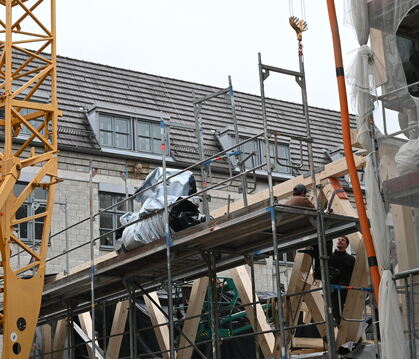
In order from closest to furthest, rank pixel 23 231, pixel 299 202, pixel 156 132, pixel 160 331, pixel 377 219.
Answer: pixel 377 219 → pixel 299 202 → pixel 160 331 → pixel 23 231 → pixel 156 132

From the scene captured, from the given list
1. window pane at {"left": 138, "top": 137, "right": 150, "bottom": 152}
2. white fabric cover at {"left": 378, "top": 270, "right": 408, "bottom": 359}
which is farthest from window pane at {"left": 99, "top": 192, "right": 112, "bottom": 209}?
white fabric cover at {"left": 378, "top": 270, "right": 408, "bottom": 359}

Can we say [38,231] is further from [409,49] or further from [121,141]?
[409,49]

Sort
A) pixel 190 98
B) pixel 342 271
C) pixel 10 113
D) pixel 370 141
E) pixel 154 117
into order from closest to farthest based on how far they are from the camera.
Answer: pixel 370 141, pixel 342 271, pixel 10 113, pixel 154 117, pixel 190 98

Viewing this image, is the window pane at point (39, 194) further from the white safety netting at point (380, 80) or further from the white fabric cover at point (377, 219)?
the white fabric cover at point (377, 219)

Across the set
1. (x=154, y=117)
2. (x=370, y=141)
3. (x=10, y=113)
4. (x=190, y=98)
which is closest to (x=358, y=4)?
(x=370, y=141)

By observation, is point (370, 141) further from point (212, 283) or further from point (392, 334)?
point (212, 283)

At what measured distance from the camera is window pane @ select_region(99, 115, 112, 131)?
2930 centimetres

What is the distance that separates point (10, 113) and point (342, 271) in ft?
27.7

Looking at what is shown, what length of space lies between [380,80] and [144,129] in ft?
58.3

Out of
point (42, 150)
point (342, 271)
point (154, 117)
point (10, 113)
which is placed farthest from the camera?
point (154, 117)

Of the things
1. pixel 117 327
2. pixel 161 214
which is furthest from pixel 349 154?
pixel 117 327

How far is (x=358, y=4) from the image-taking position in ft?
42.3

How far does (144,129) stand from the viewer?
30.1 m

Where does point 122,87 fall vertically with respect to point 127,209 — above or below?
above
